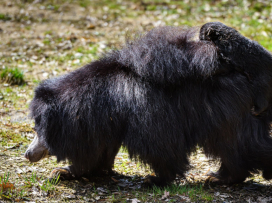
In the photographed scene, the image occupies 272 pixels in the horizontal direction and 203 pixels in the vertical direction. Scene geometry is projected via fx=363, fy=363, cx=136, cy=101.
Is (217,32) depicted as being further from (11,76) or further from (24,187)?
(11,76)

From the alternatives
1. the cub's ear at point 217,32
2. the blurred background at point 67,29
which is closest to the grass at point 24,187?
the blurred background at point 67,29

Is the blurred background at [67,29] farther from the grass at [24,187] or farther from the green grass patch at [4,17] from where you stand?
the grass at [24,187]

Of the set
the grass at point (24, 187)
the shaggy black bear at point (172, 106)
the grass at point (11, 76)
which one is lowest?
the grass at point (24, 187)

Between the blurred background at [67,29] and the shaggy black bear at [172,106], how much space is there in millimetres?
1348

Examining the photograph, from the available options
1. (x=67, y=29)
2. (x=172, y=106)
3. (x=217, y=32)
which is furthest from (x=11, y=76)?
(x=217, y=32)

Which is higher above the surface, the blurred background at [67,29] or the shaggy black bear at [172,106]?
the blurred background at [67,29]

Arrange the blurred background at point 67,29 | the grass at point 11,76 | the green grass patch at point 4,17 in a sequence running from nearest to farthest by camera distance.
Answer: the blurred background at point 67,29, the grass at point 11,76, the green grass patch at point 4,17

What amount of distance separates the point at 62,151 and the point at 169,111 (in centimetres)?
119

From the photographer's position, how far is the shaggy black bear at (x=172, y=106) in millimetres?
3396

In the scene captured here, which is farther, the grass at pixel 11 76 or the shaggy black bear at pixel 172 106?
the grass at pixel 11 76

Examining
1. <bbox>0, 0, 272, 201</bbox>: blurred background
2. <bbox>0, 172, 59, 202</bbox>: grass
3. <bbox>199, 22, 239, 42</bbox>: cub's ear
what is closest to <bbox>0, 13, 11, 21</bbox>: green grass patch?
<bbox>0, 0, 272, 201</bbox>: blurred background

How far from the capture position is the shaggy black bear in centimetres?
340

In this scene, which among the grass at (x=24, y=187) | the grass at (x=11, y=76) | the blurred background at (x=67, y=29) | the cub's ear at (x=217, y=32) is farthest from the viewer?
the grass at (x=11, y=76)

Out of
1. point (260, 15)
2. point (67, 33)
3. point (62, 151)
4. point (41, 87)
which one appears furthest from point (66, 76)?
point (260, 15)
